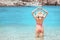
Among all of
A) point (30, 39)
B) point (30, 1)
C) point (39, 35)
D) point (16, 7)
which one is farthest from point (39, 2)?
point (16, 7)

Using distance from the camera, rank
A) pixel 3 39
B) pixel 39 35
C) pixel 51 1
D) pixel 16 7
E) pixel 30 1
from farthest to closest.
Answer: pixel 16 7
pixel 51 1
pixel 30 1
pixel 3 39
pixel 39 35

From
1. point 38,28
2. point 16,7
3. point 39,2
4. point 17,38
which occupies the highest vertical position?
point 39,2

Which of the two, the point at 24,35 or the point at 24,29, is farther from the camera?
the point at 24,29

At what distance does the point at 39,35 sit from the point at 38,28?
0.19 m

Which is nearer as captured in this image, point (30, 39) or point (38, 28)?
point (38, 28)

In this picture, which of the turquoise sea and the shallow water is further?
the turquoise sea

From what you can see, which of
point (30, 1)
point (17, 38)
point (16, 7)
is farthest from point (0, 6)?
point (17, 38)

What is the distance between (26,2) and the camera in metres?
23.6

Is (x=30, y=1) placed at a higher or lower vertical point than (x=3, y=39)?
lower

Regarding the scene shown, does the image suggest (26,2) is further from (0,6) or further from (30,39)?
(30,39)

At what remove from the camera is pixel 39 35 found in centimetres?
629

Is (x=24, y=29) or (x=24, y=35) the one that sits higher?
→ (x=24, y=35)

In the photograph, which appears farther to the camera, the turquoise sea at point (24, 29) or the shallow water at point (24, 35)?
the turquoise sea at point (24, 29)

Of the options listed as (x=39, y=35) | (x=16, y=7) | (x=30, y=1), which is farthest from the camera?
(x=16, y=7)
